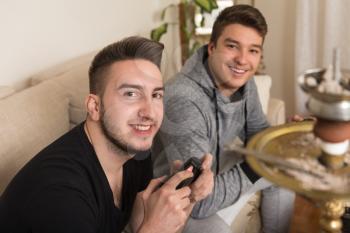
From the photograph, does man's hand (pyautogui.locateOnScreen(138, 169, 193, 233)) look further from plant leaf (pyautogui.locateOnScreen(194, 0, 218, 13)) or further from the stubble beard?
plant leaf (pyautogui.locateOnScreen(194, 0, 218, 13))

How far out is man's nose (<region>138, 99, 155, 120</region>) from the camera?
1038 millimetres

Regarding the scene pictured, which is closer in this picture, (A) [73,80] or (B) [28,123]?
(B) [28,123]

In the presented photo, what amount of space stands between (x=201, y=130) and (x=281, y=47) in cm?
174

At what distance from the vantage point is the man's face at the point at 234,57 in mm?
1477

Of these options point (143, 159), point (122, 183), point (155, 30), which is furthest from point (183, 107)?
point (155, 30)

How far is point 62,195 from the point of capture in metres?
0.89

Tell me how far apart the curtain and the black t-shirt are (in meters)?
1.69

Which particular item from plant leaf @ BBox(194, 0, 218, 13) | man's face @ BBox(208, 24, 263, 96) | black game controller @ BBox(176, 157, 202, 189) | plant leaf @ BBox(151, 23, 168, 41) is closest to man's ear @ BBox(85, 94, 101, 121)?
black game controller @ BBox(176, 157, 202, 189)

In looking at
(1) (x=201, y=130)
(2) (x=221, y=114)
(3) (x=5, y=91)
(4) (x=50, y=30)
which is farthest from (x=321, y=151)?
(4) (x=50, y=30)

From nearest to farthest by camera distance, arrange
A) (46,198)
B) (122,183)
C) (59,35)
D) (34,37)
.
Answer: (46,198) → (122,183) → (34,37) → (59,35)

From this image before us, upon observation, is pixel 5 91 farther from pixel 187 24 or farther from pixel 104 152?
pixel 187 24

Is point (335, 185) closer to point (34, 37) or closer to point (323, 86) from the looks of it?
point (323, 86)

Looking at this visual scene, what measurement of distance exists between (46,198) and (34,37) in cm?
100

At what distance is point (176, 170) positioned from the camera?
111cm
